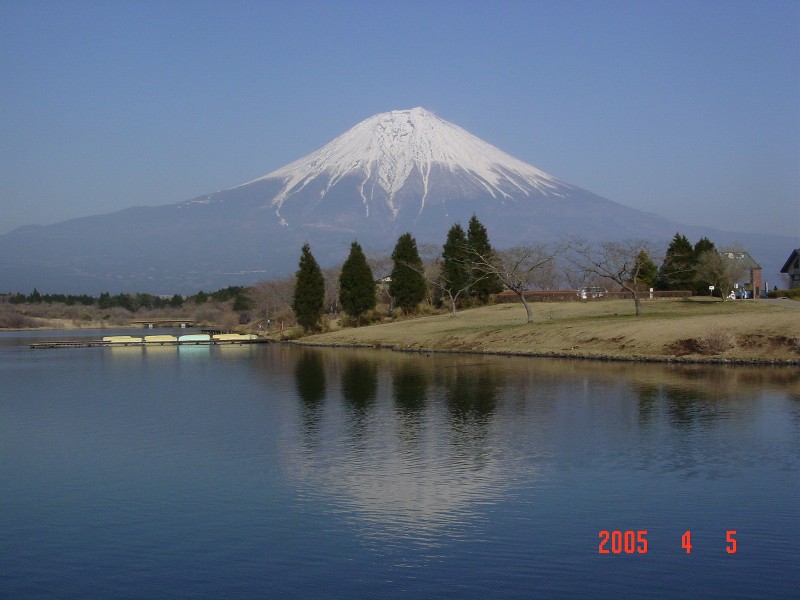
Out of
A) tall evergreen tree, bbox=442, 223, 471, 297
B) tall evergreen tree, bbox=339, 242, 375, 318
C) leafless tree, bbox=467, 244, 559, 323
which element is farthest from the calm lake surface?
tall evergreen tree, bbox=442, 223, 471, 297

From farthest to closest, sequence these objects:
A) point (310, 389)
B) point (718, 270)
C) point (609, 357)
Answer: point (718, 270)
point (609, 357)
point (310, 389)

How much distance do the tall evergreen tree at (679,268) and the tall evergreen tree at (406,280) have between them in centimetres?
2282

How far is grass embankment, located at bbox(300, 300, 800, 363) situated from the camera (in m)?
46.3

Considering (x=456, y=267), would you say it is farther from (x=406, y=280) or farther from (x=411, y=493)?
(x=411, y=493)

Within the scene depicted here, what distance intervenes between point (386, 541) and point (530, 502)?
3.73m

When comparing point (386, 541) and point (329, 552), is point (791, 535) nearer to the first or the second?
point (386, 541)

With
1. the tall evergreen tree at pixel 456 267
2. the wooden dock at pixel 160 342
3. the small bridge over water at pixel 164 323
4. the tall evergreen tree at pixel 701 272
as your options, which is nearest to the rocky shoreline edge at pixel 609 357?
the tall evergreen tree at pixel 456 267

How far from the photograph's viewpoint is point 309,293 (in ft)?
286

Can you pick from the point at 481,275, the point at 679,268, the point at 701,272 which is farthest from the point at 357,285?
the point at 701,272

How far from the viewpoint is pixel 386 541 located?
629 inches

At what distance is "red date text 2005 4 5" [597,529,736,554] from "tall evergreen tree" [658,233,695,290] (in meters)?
65.7

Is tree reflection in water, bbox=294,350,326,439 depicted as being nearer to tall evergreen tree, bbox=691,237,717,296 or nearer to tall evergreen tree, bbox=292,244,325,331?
tall evergreen tree, bbox=292,244,325,331

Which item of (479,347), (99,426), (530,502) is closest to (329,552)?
(530,502)

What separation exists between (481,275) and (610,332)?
108 ft
